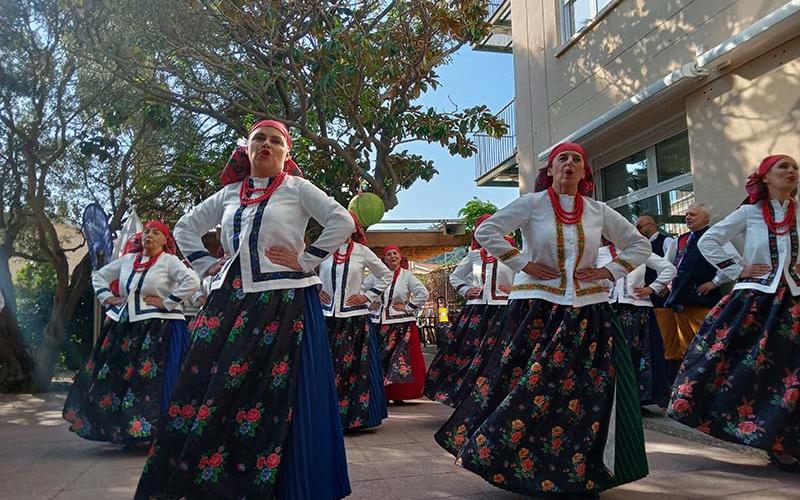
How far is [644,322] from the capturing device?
23.1ft

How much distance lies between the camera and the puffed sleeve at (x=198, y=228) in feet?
12.8

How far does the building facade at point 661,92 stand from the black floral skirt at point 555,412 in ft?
12.8

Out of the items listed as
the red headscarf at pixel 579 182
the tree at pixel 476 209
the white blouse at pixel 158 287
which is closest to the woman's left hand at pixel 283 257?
the red headscarf at pixel 579 182

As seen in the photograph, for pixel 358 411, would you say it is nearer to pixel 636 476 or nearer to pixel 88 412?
pixel 88 412

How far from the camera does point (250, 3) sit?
29.7 feet

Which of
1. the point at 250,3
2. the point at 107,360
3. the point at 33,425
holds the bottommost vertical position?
the point at 33,425

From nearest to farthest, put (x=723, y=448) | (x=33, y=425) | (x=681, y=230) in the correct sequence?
1. (x=723, y=448)
2. (x=33, y=425)
3. (x=681, y=230)

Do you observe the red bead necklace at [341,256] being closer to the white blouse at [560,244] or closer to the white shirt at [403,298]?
the white shirt at [403,298]

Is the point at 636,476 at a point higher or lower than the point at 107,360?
lower

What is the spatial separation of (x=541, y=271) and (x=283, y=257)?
1378 mm

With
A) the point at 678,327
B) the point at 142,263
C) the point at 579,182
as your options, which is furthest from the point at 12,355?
the point at 579,182

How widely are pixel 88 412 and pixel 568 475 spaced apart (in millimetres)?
4028

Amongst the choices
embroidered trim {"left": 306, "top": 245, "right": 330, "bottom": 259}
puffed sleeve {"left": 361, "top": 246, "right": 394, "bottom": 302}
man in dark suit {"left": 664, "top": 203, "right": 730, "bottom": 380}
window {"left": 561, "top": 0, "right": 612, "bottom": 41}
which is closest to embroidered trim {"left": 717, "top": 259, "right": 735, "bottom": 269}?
man in dark suit {"left": 664, "top": 203, "right": 730, "bottom": 380}

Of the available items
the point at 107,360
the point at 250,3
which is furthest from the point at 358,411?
the point at 250,3
